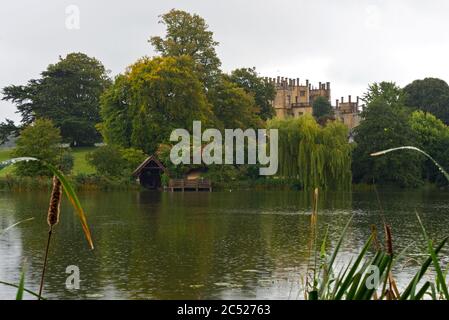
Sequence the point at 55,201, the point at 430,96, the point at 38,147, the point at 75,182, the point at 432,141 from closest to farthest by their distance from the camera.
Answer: the point at 55,201 < the point at 75,182 < the point at 38,147 < the point at 432,141 < the point at 430,96

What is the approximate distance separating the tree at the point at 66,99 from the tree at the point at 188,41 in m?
8.66

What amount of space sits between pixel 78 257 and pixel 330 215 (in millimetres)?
13216

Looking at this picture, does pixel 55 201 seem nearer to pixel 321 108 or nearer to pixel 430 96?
pixel 430 96

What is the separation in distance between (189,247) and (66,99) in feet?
162

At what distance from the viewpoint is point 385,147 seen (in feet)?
175

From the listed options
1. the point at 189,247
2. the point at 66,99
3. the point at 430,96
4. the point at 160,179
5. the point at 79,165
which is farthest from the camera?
the point at 430,96

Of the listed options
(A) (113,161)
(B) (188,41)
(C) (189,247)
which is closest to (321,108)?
(B) (188,41)

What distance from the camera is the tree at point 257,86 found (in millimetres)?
66438

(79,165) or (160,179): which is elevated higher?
(79,165)
